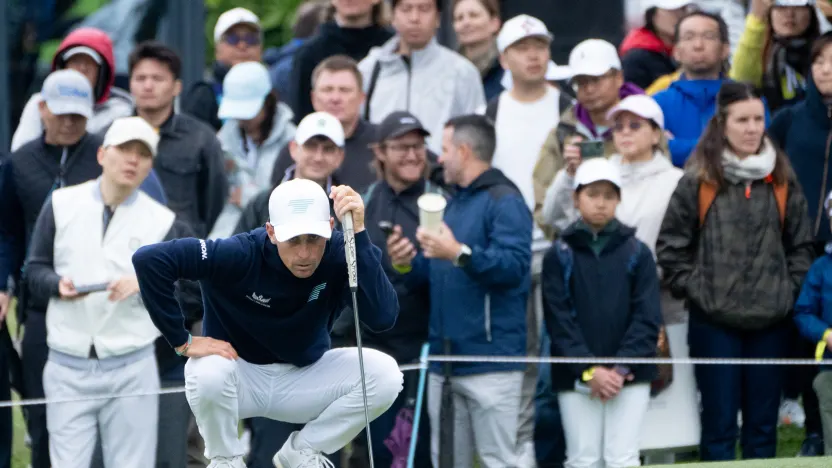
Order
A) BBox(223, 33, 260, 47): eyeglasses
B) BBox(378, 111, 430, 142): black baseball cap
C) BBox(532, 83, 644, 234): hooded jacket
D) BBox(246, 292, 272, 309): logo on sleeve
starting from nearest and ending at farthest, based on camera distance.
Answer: BBox(246, 292, 272, 309): logo on sleeve, BBox(378, 111, 430, 142): black baseball cap, BBox(532, 83, 644, 234): hooded jacket, BBox(223, 33, 260, 47): eyeglasses

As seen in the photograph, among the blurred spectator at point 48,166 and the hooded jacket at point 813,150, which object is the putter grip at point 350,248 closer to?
the blurred spectator at point 48,166

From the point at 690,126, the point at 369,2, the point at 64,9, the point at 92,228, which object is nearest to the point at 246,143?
the point at 369,2

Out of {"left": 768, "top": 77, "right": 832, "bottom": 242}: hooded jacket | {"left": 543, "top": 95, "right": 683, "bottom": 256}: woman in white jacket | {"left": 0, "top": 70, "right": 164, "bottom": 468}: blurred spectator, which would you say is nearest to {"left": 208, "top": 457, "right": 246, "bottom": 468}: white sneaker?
{"left": 0, "top": 70, "right": 164, "bottom": 468}: blurred spectator

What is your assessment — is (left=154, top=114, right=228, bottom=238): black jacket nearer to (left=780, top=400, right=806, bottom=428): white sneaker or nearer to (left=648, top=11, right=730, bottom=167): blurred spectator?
(left=648, top=11, right=730, bottom=167): blurred spectator

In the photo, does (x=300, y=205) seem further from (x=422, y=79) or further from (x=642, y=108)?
(x=422, y=79)

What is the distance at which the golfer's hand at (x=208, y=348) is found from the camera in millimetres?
6488

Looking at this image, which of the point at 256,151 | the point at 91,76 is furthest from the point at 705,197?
the point at 91,76

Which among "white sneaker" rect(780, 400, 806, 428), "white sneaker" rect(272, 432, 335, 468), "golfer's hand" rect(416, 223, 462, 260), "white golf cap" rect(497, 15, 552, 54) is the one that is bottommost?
"white sneaker" rect(780, 400, 806, 428)

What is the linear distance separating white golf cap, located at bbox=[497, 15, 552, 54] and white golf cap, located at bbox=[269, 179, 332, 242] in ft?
10.1

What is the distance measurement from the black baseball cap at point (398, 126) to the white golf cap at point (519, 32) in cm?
96

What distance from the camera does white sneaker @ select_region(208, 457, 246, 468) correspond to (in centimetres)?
659

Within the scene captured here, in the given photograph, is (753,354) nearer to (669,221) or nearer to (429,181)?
(669,221)

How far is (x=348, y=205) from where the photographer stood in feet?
20.4

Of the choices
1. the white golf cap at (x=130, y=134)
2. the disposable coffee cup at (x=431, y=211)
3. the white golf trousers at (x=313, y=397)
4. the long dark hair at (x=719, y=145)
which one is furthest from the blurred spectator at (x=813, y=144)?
the white golf cap at (x=130, y=134)
